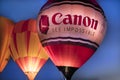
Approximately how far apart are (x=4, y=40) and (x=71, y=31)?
0.78 metres

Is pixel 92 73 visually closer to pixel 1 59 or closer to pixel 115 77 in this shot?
pixel 115 77

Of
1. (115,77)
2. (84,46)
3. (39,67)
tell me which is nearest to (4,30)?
(39,67)

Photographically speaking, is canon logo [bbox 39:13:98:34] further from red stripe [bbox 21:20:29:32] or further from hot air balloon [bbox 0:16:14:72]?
hot air balloon [bbox 0:16:14:72]

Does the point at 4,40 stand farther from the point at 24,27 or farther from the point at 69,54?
the point at 69,54

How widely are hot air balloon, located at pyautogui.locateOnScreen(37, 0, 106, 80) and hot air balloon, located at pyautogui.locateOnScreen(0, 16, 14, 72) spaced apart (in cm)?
56

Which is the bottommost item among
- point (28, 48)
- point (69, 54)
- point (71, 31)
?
point (28, 48)

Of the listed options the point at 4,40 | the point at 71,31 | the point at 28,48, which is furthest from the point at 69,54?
the point at 4,40

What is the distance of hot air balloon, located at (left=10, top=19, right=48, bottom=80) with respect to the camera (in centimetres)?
Result: 221

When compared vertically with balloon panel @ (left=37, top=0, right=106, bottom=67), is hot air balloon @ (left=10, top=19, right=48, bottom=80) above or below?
below

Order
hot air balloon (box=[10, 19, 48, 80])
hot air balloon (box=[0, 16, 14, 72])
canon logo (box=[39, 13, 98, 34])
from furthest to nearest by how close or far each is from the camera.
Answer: hot air balloon (box=[0, 16, 14, 72])
hot air balloon (box=[10, 19, 48, 80])
canon logo (box=[39, 13, 98, 34])

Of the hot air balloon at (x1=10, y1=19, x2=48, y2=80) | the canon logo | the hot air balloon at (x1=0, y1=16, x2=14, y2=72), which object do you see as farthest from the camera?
the hot air balloon at (x1=0, y1=16, x2=14, y2=72)

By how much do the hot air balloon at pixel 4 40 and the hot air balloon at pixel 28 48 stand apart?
0.38ft

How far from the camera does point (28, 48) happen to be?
7.25ft

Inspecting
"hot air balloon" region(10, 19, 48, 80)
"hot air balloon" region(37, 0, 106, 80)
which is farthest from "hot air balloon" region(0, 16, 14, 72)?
"hot air balloon" region(37, 0, 106, 80)
